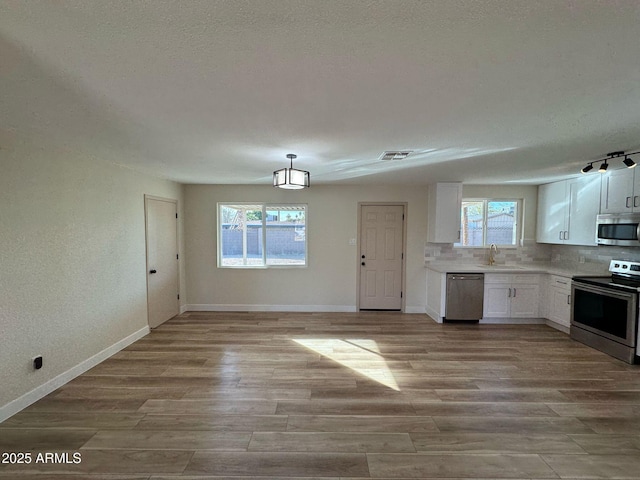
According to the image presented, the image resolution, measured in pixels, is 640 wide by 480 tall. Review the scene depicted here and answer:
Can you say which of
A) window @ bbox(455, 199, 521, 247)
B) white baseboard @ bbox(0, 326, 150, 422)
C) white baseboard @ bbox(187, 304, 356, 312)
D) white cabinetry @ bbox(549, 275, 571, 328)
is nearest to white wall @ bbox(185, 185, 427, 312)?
white baseboard @ bbox(187, 304, 356, 312)

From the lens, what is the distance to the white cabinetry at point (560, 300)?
13.7 ft

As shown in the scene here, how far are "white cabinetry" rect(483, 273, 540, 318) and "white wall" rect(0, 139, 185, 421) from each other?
17.8 feet

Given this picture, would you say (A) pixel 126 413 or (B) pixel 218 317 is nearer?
(A) pixel 126 413

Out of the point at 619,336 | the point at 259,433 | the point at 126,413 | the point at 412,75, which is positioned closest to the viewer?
the point at 412,75

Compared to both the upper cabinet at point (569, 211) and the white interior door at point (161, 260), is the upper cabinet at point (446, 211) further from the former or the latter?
the white interior door at point (161, 260)

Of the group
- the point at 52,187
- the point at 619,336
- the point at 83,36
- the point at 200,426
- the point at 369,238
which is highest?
the point at 83,36

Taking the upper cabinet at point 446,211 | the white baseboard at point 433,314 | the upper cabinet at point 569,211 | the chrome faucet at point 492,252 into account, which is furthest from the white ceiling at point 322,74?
the white baseboard at point 433,314

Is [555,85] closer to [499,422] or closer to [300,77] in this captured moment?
[300,77]

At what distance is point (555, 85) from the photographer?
158cm

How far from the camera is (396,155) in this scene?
10.1 ft

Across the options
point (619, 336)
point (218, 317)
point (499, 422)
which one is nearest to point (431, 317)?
point (619, 336)

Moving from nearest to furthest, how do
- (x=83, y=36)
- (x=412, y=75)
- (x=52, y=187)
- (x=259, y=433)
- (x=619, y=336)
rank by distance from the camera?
(x=83, y=36) < (x=412, y=75) < (x=259, y=433) < (x=52, y=187) < (x=619, y=336)

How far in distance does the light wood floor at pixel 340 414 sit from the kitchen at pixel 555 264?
0.57m

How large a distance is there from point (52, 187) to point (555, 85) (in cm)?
404
